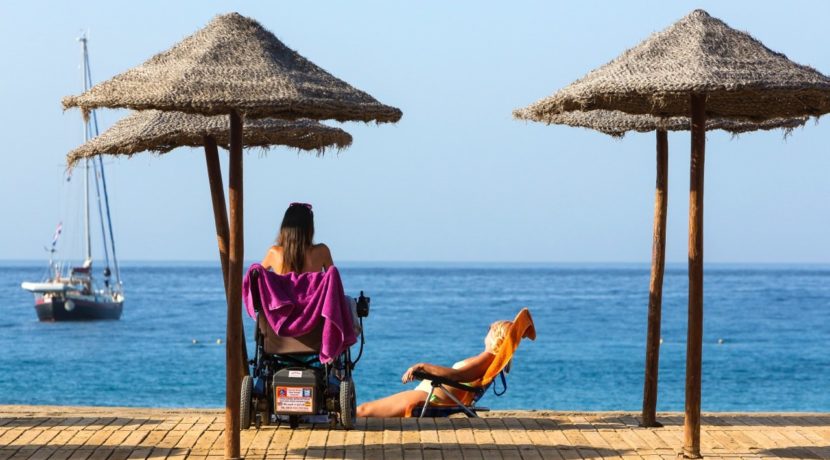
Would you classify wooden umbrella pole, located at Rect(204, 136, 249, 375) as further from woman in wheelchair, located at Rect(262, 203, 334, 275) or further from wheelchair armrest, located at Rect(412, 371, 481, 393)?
wheelchair armrest, located at Rect(412, 371, 481, 393)

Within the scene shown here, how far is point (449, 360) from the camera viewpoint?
33.3m

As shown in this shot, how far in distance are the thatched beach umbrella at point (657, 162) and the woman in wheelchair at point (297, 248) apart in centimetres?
148

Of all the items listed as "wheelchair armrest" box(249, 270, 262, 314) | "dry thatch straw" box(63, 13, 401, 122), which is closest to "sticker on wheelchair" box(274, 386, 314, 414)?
"wheelchair armrest" box(249, 270, 262, 314)

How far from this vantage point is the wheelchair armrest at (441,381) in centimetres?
882

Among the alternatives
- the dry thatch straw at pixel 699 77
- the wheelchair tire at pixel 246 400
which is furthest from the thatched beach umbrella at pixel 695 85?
the wheelchair tire at pixel 246 400

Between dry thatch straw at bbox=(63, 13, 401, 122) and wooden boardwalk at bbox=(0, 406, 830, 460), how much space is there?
70.1 inches

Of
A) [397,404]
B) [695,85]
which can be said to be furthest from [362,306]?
[397,404]

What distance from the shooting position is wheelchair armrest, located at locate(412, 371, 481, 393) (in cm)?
882

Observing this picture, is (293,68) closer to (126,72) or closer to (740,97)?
(126,72)

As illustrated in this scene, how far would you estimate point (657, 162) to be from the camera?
26.6 feet

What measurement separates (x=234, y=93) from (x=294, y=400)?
1874 millimetres

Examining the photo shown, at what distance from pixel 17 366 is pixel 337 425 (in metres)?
26.7

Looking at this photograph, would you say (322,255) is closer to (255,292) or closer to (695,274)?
(255,292)

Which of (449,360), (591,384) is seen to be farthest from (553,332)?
(591,384)
